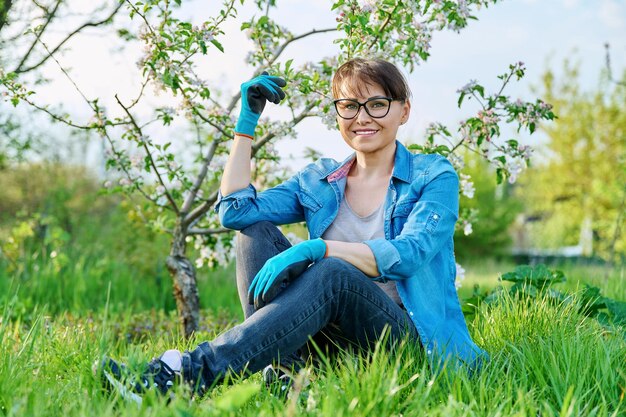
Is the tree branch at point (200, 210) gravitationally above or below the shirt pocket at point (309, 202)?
below

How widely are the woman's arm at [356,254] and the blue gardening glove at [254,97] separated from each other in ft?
2.10

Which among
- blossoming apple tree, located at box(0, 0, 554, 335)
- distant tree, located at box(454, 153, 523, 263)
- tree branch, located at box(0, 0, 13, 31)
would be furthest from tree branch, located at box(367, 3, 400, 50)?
distant tree, located at box(454, 153, 523, 263)

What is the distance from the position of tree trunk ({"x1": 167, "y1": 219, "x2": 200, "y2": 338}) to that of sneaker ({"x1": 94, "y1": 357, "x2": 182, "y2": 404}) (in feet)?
5.01

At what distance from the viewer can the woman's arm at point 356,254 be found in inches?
82.5

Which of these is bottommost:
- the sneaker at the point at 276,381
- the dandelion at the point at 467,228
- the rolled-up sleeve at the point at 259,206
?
the sneaker at the point at 276,381

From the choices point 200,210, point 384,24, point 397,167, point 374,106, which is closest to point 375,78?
point 374,106

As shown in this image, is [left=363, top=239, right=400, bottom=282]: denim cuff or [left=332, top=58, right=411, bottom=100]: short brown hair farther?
[left=332, top=58, right=411, bottom=100]: short brown hair

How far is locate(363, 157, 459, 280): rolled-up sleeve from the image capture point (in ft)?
6.91

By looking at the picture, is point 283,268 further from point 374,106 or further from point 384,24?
point 384,24

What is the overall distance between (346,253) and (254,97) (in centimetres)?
76

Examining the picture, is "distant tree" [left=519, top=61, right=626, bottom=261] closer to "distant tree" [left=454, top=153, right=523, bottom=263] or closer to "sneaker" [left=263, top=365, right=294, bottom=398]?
"distant tree" [left=454, top=153, right=523, bottom=263]

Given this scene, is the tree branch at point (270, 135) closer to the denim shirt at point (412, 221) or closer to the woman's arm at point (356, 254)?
the denim shirt at point (412, 221)

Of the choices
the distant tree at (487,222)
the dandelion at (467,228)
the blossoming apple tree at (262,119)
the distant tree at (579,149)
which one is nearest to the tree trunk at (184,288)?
the blossoming apple tree at (262,119)

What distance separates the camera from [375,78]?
2398 millimetres
